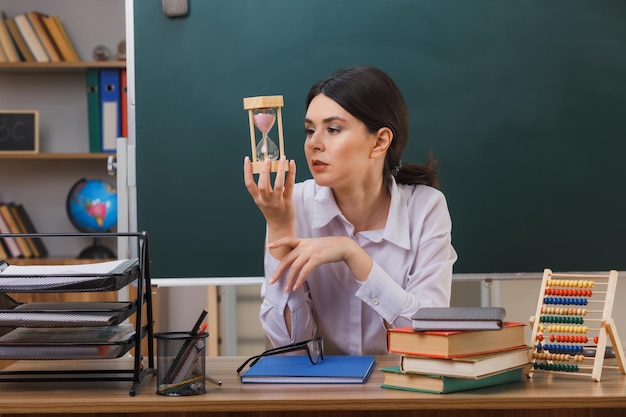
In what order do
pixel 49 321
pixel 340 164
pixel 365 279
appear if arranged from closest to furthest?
pixel 49 321 → pixel 365 279 → pixel 340 164

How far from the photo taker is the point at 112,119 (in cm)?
422

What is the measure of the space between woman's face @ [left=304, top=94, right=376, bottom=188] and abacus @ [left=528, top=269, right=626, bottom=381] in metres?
0.58

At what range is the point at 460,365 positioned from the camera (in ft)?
4.58

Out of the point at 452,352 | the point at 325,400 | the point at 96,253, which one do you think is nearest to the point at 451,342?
the point at 452,352

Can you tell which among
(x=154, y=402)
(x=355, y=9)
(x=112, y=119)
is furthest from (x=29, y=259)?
(x=154, y=402)

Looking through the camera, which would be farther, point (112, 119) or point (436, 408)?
point (112, 119)

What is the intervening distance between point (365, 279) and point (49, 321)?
28.1 inches

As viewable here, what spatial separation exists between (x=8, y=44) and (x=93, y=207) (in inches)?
37.7

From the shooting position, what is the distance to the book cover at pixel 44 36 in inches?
167

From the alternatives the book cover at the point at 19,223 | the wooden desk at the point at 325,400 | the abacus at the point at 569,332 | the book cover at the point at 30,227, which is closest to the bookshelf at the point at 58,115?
the book cover at the point at 30,227

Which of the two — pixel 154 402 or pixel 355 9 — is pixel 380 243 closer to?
pixel 154 402

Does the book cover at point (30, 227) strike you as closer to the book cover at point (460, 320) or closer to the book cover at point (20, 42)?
the book cover at point (20, 42)

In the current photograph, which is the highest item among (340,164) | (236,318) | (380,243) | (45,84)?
(45,84)

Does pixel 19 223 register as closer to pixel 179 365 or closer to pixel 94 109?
pixel 94 109
